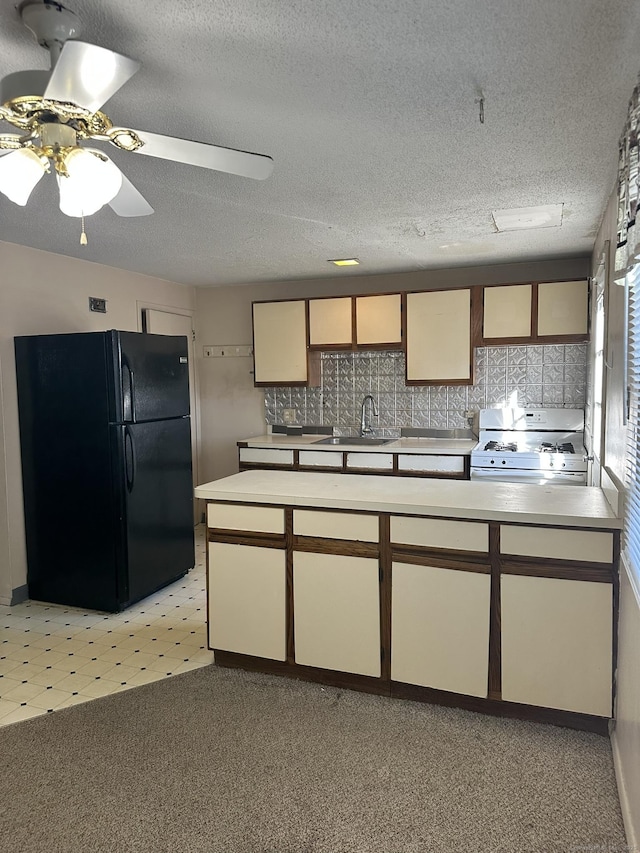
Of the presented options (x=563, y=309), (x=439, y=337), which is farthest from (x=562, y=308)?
(x=439, y=337)

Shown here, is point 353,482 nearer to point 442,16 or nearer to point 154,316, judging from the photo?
point 442,16

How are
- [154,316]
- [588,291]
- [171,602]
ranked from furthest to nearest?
[154,316], [588,291], [171,602]

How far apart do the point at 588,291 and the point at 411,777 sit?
3437mm

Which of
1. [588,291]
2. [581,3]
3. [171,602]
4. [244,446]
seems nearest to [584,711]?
[581,3]

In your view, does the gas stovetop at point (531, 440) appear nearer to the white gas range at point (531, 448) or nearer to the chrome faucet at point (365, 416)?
the white gas range at point (531, 448)

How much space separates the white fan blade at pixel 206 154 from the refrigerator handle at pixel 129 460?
85.0 inches

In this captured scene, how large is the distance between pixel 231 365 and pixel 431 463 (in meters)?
2.29

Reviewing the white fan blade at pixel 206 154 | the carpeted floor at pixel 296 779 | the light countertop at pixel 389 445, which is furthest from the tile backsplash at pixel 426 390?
the white fan blade at pixel 206 154

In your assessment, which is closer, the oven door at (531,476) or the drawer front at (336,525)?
the drawer front at (336,525)

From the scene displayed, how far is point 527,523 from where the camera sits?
86.8 inches

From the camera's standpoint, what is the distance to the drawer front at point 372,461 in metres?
4.48

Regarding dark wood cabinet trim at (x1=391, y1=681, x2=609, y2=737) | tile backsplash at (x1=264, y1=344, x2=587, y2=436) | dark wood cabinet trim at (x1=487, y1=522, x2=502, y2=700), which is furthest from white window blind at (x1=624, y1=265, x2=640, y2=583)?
tile backsplash at (x1=264, y1=344, x2=587, y2=436)

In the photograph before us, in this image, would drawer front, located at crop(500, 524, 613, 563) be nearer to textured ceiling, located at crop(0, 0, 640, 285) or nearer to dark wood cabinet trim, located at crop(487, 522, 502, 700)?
dark wood cabinet trim, located at crop(487, 522, 502, 700)

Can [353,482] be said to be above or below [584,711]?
above
